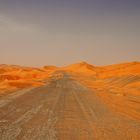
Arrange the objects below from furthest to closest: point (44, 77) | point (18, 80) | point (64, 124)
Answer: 1. point (44, 77)
2. point (18, 80)
3. point (64, 124)

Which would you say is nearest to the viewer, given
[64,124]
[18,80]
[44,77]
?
[64,124]

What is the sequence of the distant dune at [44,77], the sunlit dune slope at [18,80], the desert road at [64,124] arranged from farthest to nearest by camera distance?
the distant dune at [44,77]
the sunlit dune slope at [18,80]
the desert road at [64,124]

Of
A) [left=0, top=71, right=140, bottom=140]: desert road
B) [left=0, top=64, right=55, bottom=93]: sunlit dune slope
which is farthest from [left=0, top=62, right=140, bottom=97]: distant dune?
[left=0, top=71, right=140, bottom=140]: desert road

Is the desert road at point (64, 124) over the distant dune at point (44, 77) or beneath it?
beneath

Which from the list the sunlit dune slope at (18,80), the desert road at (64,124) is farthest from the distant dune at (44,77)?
the desert road at (64,124)

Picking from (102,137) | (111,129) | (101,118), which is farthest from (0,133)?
(101,118)

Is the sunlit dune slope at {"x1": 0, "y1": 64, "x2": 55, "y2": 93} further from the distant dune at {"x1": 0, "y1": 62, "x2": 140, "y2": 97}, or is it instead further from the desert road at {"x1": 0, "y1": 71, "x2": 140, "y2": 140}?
the desert road at {"x1": 0, "y1": 71, "x2": 140, "y2": 140}

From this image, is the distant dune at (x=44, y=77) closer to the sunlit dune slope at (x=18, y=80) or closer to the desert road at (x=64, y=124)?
the sunlit dune slope at (x=18, y=80)

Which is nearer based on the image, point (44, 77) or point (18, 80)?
point (18, 80)

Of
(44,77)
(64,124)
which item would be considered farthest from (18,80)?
(64,124)

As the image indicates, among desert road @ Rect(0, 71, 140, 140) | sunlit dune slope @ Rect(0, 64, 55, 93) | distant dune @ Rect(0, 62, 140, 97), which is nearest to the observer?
desert road @ Rect(0, 71, 140, 140)

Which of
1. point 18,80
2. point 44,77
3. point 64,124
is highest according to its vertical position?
point 44,77

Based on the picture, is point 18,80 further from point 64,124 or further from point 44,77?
point 64,124

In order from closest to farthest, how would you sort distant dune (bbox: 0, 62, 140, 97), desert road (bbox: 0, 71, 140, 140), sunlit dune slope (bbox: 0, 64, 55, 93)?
desert road (bbox: 0, 71, 140, 140) → sunlit dune slope (bbox: 0, 64, 55, 93) → distant dune (bbox: 0, 62, 140, 97)
